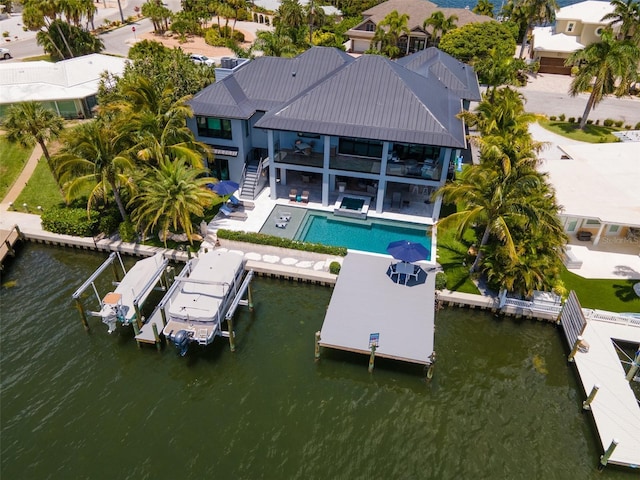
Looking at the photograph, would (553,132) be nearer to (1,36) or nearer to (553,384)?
(553,384)

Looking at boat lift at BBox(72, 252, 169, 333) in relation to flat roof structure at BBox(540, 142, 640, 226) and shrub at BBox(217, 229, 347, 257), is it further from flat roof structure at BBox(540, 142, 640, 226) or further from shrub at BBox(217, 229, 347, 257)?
flat roof structure at BBox(540, 142, 640, 226)

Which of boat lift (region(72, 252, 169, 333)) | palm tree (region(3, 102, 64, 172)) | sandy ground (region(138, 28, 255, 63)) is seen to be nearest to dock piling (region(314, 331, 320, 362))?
boat lift (region(72, 252, 169, 333))

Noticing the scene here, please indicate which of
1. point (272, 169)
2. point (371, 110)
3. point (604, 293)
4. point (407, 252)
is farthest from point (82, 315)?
point (604, 293)

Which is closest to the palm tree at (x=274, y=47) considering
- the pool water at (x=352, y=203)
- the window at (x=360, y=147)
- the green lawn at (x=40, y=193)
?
the window at (x=360, y=147)

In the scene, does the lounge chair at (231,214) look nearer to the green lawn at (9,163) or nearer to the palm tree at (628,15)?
the green lawn at (9,163)

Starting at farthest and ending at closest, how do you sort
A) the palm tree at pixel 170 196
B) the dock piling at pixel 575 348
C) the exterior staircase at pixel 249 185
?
the exterior staircase at pixel 249 185, the palm tree at pixel 170 196, the dock piling at pixel 575 348

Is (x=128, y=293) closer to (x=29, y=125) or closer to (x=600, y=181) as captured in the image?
(x=29, y=125)
